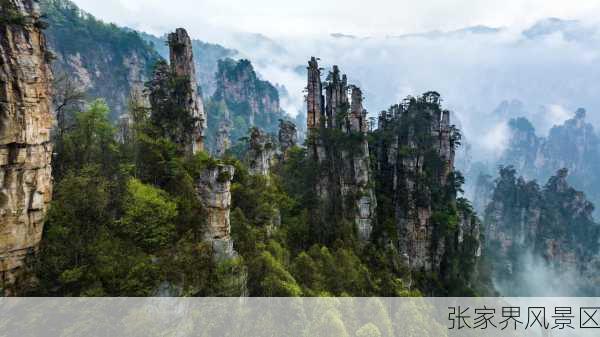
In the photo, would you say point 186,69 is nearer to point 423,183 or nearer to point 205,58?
point 423,183

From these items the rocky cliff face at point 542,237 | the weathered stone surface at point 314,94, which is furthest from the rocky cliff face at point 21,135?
the rocky cliff face at point 542,237

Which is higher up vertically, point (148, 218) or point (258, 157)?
point (258, 157)

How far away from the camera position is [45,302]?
15281mm

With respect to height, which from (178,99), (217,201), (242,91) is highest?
(242,91)

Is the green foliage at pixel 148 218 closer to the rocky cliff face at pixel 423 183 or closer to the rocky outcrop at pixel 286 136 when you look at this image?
the rocky cliff face at pixel 423 183

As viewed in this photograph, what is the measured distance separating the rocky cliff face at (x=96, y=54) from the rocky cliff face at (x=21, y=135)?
212 feet

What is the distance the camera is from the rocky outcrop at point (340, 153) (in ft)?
121

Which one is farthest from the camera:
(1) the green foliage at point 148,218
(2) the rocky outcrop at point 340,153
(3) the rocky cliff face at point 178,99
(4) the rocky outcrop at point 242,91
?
(4) the rocky outcrop at point 242,91

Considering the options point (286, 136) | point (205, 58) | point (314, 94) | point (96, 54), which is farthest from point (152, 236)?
point (205, 58)

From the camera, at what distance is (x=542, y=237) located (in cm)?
7212

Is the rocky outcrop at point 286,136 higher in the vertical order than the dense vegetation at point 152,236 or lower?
higher

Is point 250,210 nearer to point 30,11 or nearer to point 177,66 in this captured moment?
point 177,66

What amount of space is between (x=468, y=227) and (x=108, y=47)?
81.6 metres

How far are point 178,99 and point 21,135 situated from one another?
1537 cm
